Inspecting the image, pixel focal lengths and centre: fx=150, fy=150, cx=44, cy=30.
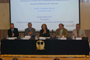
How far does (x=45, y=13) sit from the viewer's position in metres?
6.91

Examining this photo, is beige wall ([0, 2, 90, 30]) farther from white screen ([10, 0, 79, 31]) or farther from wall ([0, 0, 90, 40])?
white screen ([10, 0, 79, 31])

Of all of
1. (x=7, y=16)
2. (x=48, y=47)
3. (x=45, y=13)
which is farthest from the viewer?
(x=7, y=16)

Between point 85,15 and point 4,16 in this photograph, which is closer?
point 85,15

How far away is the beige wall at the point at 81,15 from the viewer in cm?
695

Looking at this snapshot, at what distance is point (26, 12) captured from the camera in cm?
694

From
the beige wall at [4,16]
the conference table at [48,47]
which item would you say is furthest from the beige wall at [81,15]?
the conference table at [48,47]

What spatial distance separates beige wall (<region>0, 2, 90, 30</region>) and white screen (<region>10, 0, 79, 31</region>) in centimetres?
31

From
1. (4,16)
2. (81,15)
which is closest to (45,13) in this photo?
(81,15)

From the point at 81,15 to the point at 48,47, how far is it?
116 inches

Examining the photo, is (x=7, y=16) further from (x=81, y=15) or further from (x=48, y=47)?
(x=81, y=15)

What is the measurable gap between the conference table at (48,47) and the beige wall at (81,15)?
95.6 inches

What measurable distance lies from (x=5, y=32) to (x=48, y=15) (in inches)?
89.2

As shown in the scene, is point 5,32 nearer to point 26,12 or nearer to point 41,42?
point 26,12

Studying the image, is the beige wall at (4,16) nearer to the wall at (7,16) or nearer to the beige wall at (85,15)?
the wall at (7,16)
